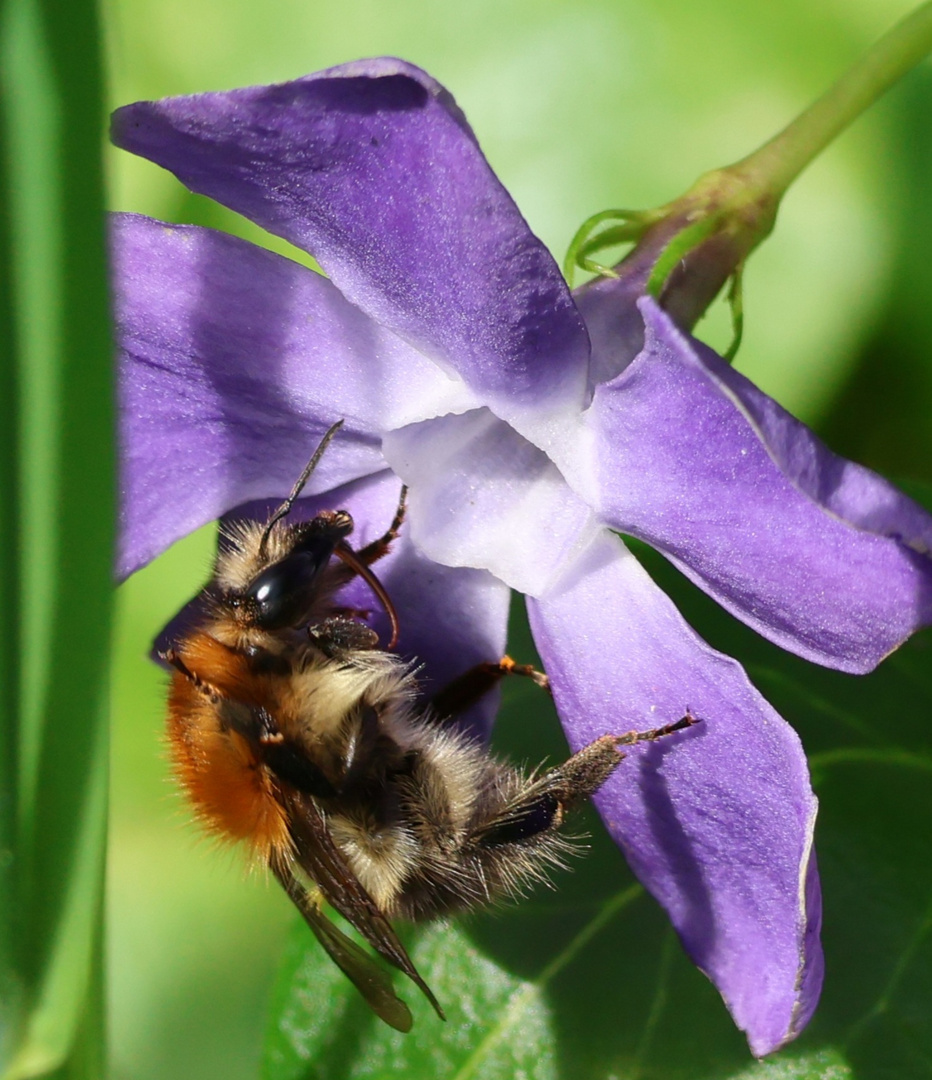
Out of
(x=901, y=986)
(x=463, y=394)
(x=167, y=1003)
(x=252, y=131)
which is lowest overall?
(x=167, y=1003)

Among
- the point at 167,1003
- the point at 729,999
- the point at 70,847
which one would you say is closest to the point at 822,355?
the point at 729,999

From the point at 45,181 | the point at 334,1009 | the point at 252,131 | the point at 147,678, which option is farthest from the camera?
the point at 147,678

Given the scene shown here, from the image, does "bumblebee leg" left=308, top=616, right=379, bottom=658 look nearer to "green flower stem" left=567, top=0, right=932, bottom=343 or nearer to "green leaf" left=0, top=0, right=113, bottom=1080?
"green flower stem" left=567, top=0, right=932, bottom=343

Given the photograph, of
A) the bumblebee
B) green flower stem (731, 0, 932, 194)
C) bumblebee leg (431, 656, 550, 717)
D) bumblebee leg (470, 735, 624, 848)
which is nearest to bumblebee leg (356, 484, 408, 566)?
the bumblebee

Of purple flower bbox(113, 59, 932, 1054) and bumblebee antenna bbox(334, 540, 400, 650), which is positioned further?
bumblebee antenna bbox(334, 540, 400, 650)

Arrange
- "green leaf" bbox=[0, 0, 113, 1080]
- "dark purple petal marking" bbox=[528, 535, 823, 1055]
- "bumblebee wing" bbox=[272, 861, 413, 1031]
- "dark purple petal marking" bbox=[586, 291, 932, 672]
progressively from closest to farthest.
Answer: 1. "green leaf" bbox=[0, 0, 113, 1080]
2. "dark purple petal marking" bbox=[586, 291, 932, 672]
3. "dark purple petal marking" bbox=[528, 535, 823, 1055]
4. "bumblebee wing" bbox=[272, 861, 413, 1031]

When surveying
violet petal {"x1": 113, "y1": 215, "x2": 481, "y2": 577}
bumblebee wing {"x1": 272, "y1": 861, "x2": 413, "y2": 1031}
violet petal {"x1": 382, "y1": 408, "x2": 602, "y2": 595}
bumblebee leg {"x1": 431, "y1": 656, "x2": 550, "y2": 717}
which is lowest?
bumblebee wing {"x1": 272, "y1": 861, "x2": 413, "y2": 1031}

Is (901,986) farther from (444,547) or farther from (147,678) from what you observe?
(147,678)

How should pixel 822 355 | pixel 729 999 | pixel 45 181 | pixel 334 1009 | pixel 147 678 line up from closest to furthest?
pixel 45 181 → pixel 729 999 → pixel 334 1009 → pixel 822 355 → pixel 147 678
